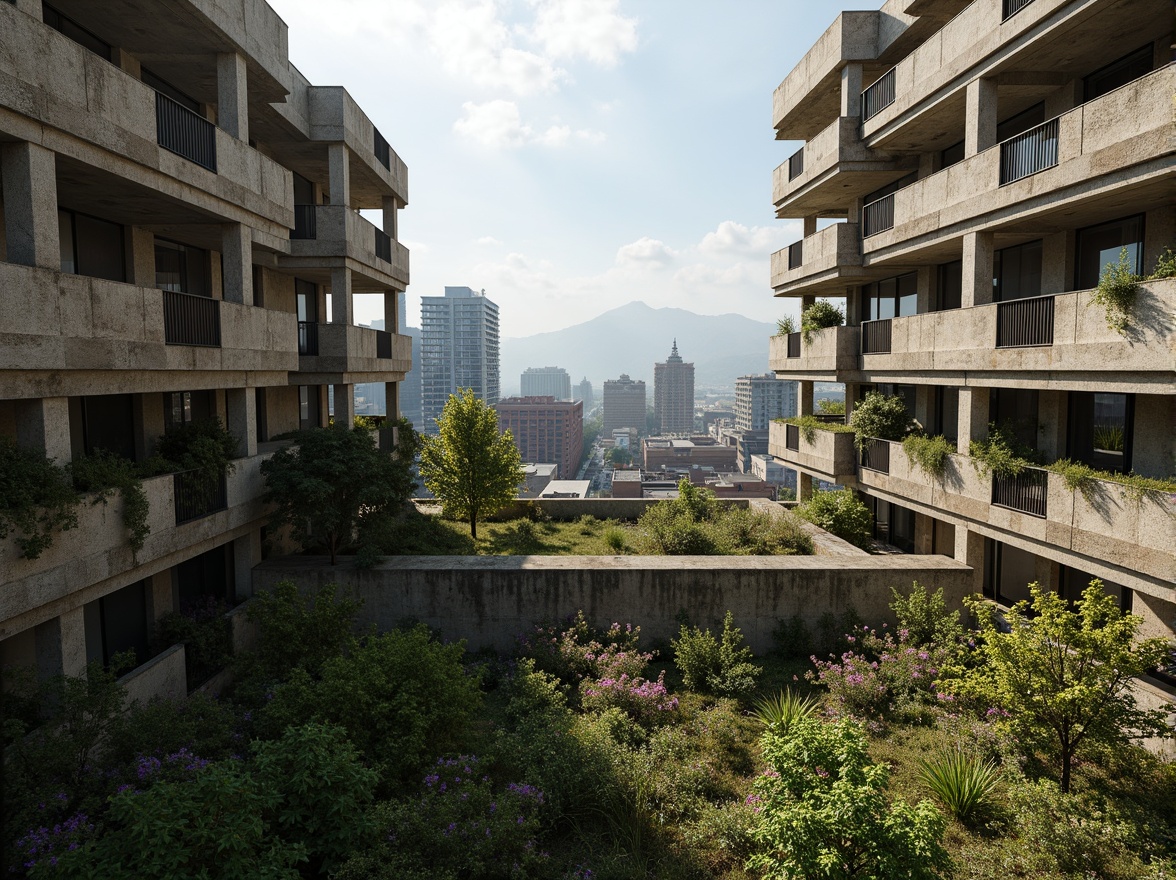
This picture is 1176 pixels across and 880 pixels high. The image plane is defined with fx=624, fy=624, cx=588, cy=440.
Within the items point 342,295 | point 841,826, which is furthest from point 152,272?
point 841,826

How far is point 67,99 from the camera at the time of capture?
9.52 meters

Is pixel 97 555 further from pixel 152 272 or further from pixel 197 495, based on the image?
pixel 152 272

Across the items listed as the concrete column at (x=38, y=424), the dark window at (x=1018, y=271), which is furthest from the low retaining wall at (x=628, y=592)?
the dark window at (x=1018, y=271)

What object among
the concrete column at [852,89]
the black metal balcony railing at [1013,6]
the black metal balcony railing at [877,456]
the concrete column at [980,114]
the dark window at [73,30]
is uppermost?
the concrete column at [852,89]

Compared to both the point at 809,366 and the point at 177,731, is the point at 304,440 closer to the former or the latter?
the point at 177,731

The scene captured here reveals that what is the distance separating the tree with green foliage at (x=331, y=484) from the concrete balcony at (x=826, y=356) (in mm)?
13793

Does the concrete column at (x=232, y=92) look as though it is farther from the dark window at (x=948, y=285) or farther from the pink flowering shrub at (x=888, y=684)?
the dark window at (x=948, y=285)

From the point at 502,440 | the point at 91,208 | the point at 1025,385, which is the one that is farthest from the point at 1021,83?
the point at 91,208

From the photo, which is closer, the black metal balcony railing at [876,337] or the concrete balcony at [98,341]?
the concrete balcony at [98,341]

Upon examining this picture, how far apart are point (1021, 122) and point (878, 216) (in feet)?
12.8

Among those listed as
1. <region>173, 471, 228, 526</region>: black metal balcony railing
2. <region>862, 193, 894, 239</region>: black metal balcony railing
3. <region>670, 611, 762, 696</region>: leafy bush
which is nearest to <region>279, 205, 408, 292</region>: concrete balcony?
<region>173, 471, 228, 526</region>: black metal balcony railing

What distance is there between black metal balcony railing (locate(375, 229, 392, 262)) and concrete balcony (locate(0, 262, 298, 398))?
817 centimetres

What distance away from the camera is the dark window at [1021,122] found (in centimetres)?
1453

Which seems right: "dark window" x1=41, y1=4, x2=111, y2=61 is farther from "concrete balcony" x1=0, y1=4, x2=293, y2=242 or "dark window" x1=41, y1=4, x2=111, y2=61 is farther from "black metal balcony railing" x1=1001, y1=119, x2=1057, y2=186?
"black metal balcony railing" x1=1001, y1=119, x2=1057, y2=186
